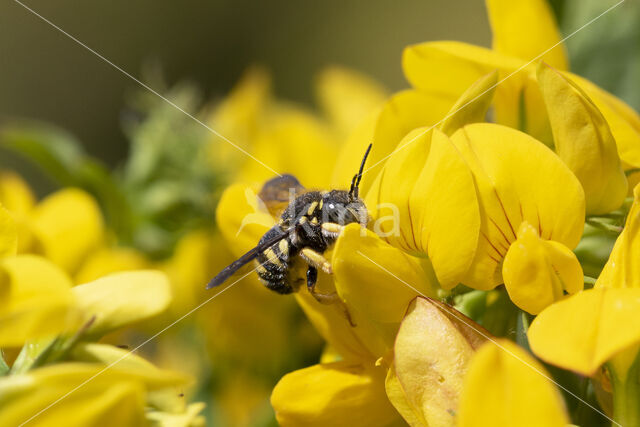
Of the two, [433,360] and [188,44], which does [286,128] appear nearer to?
[433,360]

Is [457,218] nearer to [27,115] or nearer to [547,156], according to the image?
[547,156]

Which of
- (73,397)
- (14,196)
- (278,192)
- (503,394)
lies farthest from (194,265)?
(503,394)

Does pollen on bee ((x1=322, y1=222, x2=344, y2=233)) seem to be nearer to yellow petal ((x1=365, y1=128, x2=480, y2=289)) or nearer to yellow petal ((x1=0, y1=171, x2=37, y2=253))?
yellow petal ((x1=365, y1=128, x2=480, y2=289))

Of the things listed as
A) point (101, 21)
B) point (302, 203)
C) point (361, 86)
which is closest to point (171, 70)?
point (101, 21)

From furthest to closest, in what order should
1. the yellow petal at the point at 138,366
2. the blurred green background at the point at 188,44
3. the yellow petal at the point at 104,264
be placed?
the blurred green background at the point at 188,44, the yellow petal at the point at 104,264, the yellow petal at the point at 138,366

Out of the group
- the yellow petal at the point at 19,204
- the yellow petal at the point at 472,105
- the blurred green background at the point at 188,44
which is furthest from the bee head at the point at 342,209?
the blurred green background at the point at 188,44

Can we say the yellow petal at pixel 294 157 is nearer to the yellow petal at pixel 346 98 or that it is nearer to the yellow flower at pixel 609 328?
the yellow petal at pixel 346 98
